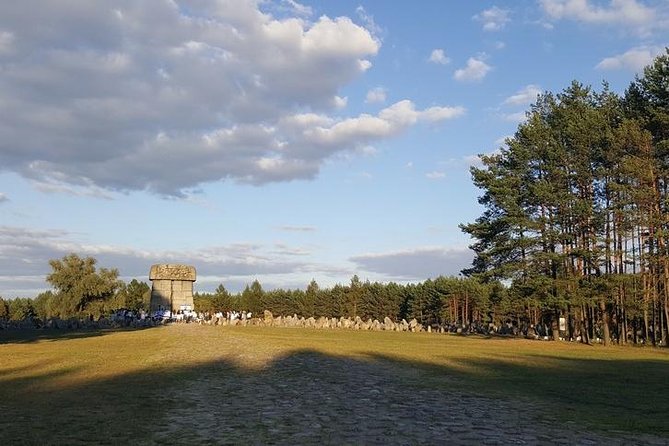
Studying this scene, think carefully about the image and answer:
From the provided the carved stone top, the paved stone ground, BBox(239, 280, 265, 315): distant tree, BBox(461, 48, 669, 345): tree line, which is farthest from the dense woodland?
BBox(239, 280, 265, 315): distant tree

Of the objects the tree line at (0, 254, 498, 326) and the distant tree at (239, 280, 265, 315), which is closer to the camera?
the tree line at (0, 254, 498, 326)

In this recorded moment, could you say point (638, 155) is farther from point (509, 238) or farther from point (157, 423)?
point (157, 423)

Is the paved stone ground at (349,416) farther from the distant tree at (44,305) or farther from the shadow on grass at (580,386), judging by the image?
the distant tree at (44,305)

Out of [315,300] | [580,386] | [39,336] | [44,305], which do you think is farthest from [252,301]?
[580,386]

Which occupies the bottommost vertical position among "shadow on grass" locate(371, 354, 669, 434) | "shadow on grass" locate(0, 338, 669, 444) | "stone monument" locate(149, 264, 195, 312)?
"shadow on grass" locate(371, 354, 669, 434)

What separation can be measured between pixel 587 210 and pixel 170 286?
4480cm

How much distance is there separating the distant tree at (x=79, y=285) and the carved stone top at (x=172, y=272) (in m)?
7.98

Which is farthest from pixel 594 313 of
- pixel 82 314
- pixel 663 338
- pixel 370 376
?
pixel 82 314

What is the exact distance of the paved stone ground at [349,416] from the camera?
848 cm

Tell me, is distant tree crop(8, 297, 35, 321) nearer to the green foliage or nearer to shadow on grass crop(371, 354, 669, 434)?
the green foliage

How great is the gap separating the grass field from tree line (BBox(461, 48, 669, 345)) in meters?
16.0

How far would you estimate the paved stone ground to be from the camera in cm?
848

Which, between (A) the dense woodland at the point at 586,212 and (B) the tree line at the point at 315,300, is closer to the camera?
(A) the dense woodland at the point at 586,212

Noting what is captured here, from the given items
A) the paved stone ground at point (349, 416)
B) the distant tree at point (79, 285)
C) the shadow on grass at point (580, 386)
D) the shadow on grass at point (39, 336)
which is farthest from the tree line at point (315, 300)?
the paved stone ground at point (349, 416)
